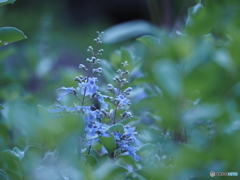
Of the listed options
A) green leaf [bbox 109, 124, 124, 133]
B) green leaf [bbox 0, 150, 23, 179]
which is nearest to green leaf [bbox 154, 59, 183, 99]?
green leaf [bbox 109, 124, 124, 133]

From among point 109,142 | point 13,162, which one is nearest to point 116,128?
point 109,142

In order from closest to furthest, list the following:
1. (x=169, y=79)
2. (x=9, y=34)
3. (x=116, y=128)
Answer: (x=169, y=79) → (x=116, y=128) → (x=9, y=34)

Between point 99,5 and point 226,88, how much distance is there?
28.6 ft

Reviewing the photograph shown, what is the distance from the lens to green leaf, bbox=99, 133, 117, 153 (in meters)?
0.84

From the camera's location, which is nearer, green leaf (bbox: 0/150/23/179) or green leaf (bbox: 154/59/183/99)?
green leaf (bbox: 154/59/183/99)

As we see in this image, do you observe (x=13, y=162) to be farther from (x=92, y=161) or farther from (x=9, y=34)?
(x=9, y=34)

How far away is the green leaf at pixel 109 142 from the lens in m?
0.84

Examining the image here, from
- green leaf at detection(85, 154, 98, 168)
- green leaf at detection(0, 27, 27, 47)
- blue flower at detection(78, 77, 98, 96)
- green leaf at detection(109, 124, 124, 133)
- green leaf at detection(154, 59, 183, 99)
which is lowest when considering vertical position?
green leaf at detection(85, 154, 98, 168)

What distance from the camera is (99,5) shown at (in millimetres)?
9078

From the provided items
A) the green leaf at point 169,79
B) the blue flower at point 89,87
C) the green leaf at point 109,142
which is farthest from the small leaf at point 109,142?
the green leaf at point 169,79

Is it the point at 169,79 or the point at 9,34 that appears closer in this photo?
the point at 169,79

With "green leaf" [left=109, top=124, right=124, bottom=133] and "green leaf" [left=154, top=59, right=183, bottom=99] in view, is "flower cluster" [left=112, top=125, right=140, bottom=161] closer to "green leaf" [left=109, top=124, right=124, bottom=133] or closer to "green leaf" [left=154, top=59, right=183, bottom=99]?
"green leaf" [left=109, top=124, right=124, bottom=133]

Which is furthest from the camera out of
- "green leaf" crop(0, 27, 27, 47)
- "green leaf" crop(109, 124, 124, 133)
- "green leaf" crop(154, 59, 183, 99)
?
"green leaf" crop(0, 27, 27, 47)

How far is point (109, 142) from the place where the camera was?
33.5 inches
